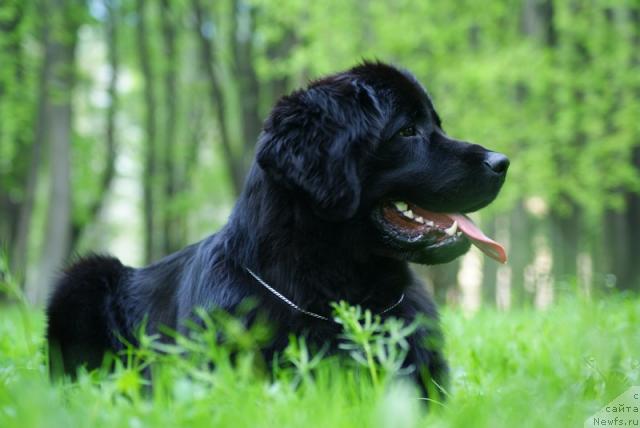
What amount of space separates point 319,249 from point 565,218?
14.8m

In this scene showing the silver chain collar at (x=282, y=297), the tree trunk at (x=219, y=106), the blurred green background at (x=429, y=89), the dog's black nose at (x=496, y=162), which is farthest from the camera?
the tree trunk at (x=219, y=106)

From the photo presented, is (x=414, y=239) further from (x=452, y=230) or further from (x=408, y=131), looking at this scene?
(x=408, y=131)

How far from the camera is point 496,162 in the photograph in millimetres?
3635

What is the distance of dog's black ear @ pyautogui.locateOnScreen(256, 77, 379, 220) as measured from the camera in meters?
3.23

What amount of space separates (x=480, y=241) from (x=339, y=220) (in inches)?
33.2

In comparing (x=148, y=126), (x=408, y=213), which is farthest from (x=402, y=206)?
(x=148, y=126)

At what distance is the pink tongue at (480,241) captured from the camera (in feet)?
11.8

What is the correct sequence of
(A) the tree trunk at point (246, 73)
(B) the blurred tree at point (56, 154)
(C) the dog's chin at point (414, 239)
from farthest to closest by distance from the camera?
(A) the tree trunk at point (246, 73)
(B) the blurred tree at point (56, 154)
(C) the dog's chin at point (414, 239)

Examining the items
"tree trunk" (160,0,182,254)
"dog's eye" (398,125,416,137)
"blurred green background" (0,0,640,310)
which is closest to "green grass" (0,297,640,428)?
"dog's eye" (398,125,416,137)

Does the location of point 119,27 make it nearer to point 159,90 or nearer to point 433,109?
point 159,90

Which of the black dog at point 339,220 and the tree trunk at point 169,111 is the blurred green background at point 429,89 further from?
the black dog at point 339,220

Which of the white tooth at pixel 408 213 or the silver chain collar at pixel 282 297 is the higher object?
the white tooth at pixel 408 213

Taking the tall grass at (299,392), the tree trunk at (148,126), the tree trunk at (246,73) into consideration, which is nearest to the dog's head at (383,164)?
the tall grass at (299,392)

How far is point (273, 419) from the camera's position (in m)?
1.75
